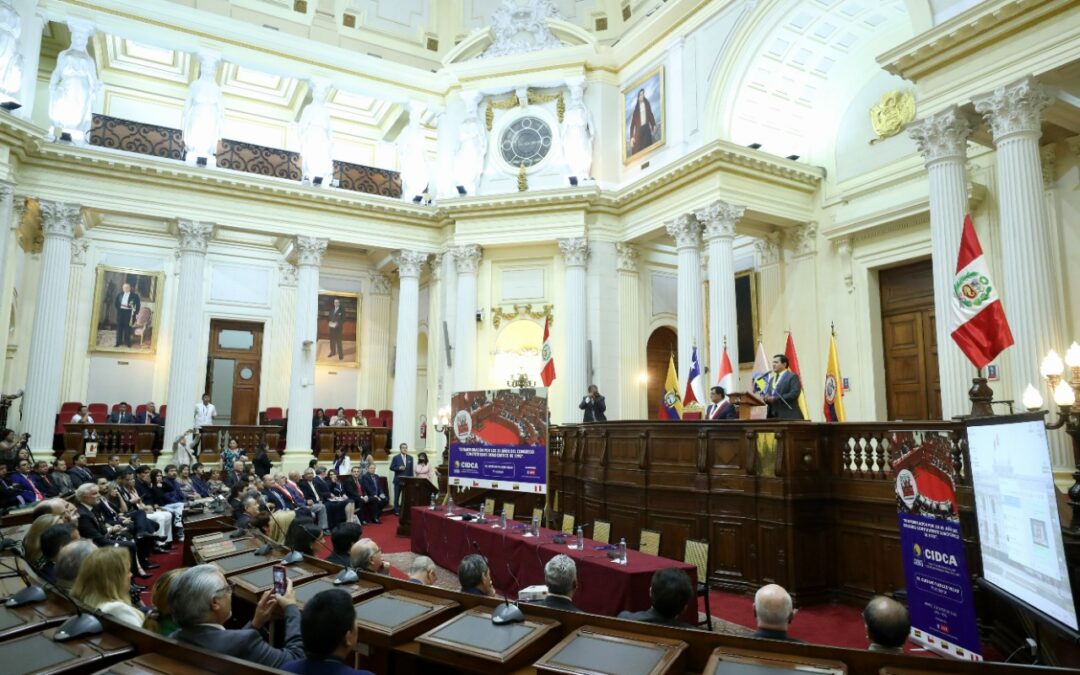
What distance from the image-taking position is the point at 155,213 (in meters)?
15.6

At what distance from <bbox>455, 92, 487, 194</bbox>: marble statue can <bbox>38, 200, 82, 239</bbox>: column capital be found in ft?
28.4

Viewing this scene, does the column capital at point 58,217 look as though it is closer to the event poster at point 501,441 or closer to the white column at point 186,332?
the white column at point 186,332

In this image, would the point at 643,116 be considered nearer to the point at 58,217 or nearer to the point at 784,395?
the point at 784,395

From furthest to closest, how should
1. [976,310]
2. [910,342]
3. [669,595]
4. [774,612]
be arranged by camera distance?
[910,342] → [976,310] → [669,595] → [774,612]

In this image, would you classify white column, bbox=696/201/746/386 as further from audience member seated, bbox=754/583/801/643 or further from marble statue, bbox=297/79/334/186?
audience member seated, bbox=754/583/801/643

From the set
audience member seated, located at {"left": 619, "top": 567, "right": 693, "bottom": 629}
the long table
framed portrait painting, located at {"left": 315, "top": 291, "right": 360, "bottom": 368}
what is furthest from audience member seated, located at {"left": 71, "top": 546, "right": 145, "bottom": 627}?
framed portrait painting, located at {"left": 315, "top": 291, "right": 360, "bottom": 368}

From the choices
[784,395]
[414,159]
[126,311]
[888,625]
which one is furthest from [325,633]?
[126,311]

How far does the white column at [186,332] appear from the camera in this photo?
15.4 m

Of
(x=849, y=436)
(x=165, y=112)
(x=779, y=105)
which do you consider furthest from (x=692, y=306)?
(x=165, y=112)

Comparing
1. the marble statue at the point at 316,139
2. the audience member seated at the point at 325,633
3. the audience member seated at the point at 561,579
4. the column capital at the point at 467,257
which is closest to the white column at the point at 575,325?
the column capital at the point at 467,257

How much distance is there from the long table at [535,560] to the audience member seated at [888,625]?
8.54 feet

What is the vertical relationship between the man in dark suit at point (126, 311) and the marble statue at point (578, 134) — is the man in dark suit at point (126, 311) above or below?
below

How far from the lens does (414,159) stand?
18578 mm

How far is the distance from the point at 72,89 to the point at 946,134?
17.0m
